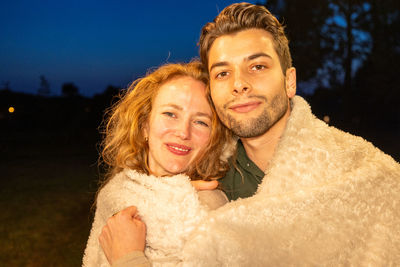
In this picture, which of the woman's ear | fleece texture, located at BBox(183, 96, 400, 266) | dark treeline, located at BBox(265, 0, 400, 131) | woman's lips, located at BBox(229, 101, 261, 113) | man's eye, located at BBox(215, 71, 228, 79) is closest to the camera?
fleece texture, located at BBox(183, 96, 400, 266)

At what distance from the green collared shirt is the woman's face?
30cm

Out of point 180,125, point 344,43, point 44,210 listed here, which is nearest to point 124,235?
point 180,125

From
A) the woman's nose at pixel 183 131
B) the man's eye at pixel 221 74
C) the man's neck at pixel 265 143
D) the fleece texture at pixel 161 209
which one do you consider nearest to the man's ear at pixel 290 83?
the man's neck at pixel 265 143

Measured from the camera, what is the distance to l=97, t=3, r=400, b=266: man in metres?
1.63

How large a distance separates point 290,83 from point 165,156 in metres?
1.10

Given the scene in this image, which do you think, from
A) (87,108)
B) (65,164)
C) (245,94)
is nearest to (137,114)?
(245,94)

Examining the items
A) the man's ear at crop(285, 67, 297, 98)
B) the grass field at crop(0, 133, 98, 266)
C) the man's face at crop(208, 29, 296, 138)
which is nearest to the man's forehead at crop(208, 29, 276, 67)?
the man's face at crop(208, 29, 296, 138)

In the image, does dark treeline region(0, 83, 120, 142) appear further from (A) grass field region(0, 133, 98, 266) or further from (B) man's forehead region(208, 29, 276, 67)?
(B) man's forehead region(208, 29, 276, 67)

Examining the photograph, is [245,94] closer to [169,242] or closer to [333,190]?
[333,190]

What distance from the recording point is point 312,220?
166 cm

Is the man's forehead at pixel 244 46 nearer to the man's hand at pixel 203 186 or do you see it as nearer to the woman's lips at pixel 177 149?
Result: the woman's lips at pixel 177 149

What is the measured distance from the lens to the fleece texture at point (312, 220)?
162 centimetres

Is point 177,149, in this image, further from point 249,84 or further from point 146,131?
point 249,84

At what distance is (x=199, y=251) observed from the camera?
161 centimetres
